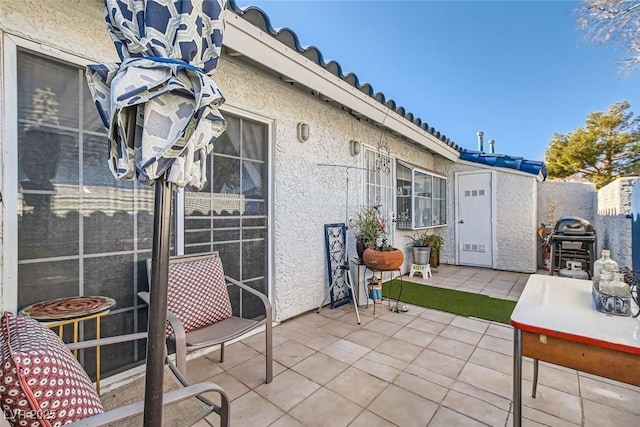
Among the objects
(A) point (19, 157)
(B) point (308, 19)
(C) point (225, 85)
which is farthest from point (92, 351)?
(B) point (308, 19)

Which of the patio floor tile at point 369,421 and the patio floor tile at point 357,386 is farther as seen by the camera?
the patio floor tile at point 357,386

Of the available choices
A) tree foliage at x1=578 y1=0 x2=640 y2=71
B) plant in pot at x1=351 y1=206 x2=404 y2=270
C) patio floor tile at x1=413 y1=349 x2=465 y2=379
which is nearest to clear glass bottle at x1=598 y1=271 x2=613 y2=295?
patio floor tile at x1=413 y1=349 x2=465 y2=379

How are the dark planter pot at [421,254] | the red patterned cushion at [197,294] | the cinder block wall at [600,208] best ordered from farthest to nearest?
1. the dark planter pot at [421,254]
2. the cinder block wall at [600,208]
3. the red patterned cushion at [197,294]

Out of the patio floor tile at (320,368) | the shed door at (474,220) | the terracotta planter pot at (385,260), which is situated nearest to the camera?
the patio floor tile at (320,368)

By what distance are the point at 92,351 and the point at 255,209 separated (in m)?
2.13

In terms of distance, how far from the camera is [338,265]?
4754 mm

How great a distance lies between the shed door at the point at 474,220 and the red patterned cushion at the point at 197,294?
7436 mm

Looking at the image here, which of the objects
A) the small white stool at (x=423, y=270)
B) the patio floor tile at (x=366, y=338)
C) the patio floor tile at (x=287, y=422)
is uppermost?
the small white stool at (x=423, y=270)

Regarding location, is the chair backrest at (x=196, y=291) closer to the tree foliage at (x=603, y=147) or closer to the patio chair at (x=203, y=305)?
the patio chair at (x=203, y=305)

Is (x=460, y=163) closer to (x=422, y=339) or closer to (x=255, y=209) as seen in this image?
(x=422, y=339)

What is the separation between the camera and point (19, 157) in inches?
80.1

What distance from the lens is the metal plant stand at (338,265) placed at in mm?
4621

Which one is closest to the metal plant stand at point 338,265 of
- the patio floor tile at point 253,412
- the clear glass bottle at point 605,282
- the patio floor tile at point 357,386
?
the patio floor tile at point 357,386

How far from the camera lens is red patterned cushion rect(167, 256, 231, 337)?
8.25ft
